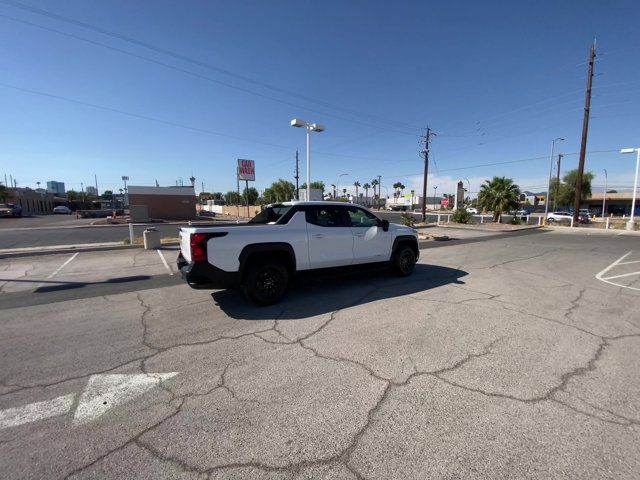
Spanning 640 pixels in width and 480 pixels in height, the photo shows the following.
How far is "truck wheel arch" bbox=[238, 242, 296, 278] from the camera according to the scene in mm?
4953

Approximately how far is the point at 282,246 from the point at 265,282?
698 mm

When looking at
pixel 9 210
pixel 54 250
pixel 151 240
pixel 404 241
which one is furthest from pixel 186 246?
pixel 9 210

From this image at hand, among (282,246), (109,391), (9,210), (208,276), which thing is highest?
(9,210)

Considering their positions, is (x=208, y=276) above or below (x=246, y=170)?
below

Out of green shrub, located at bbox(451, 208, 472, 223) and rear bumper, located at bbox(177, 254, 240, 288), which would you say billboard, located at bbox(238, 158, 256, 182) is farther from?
rear bumper, located at bbox(177, 254, 240, 288)

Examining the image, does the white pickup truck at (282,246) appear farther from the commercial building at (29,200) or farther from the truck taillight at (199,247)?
the commercial building at (29,200)

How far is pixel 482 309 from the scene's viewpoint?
17.0 feet

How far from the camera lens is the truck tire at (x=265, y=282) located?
5.13 metres

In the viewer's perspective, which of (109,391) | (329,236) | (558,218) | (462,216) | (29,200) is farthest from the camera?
(29,200)

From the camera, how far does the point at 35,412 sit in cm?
265

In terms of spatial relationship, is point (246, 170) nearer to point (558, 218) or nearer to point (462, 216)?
point (462, 216)

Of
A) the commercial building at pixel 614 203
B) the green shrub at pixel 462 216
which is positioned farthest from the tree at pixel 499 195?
the commercial building at pixel 614 203

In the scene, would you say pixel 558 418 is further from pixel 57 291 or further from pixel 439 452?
pixel 57 291

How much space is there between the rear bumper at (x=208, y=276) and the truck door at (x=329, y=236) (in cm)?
150
